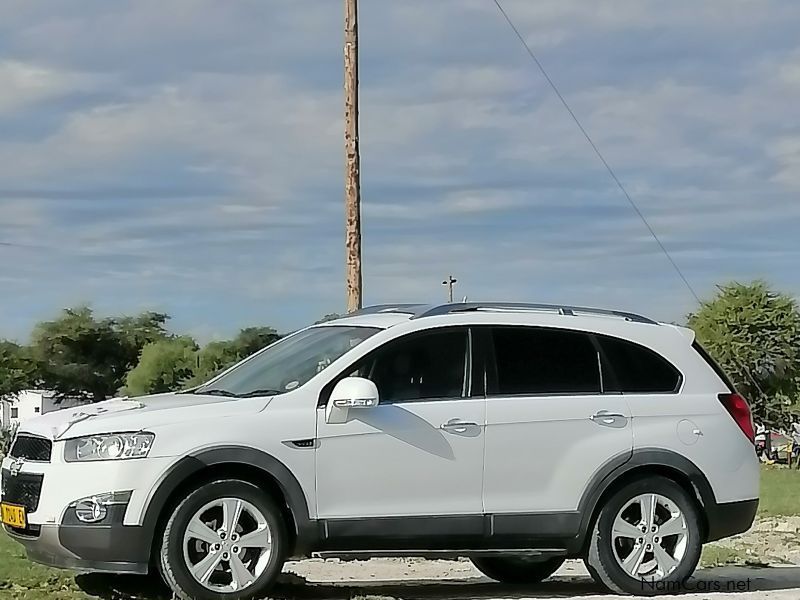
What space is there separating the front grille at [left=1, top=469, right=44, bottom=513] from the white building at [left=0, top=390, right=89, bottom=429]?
62.0 metres

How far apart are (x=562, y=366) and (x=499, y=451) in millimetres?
810

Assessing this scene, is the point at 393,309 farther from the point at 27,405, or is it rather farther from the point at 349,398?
the point at 27,405

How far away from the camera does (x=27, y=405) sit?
242 ft

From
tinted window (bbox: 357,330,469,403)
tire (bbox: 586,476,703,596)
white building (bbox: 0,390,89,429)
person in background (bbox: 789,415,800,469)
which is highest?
white building (bbox: 0,390,89,429)

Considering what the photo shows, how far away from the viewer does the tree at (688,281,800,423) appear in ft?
179

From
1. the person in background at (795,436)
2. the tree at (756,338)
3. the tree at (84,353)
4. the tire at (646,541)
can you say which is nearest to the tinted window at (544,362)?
the tire at (646,541)

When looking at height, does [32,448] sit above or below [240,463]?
above

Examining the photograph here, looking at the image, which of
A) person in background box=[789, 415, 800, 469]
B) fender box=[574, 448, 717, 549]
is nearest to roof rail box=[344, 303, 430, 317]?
fender box=[574, 448, 717, 549]

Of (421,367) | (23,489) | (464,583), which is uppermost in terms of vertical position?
(421,367)

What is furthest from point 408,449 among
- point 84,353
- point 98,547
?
point 84,353

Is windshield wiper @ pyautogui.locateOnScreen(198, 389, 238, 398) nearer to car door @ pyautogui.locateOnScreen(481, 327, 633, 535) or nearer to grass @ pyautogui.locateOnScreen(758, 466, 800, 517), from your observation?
car door @ pyautogui.locateOnScreen(481, 327, 633, 535)

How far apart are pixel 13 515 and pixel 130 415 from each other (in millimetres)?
935

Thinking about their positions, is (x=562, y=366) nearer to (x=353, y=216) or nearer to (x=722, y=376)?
(x=722, y=376)

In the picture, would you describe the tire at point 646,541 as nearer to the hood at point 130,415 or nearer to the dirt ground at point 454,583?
the dirt ground at point 454,583
